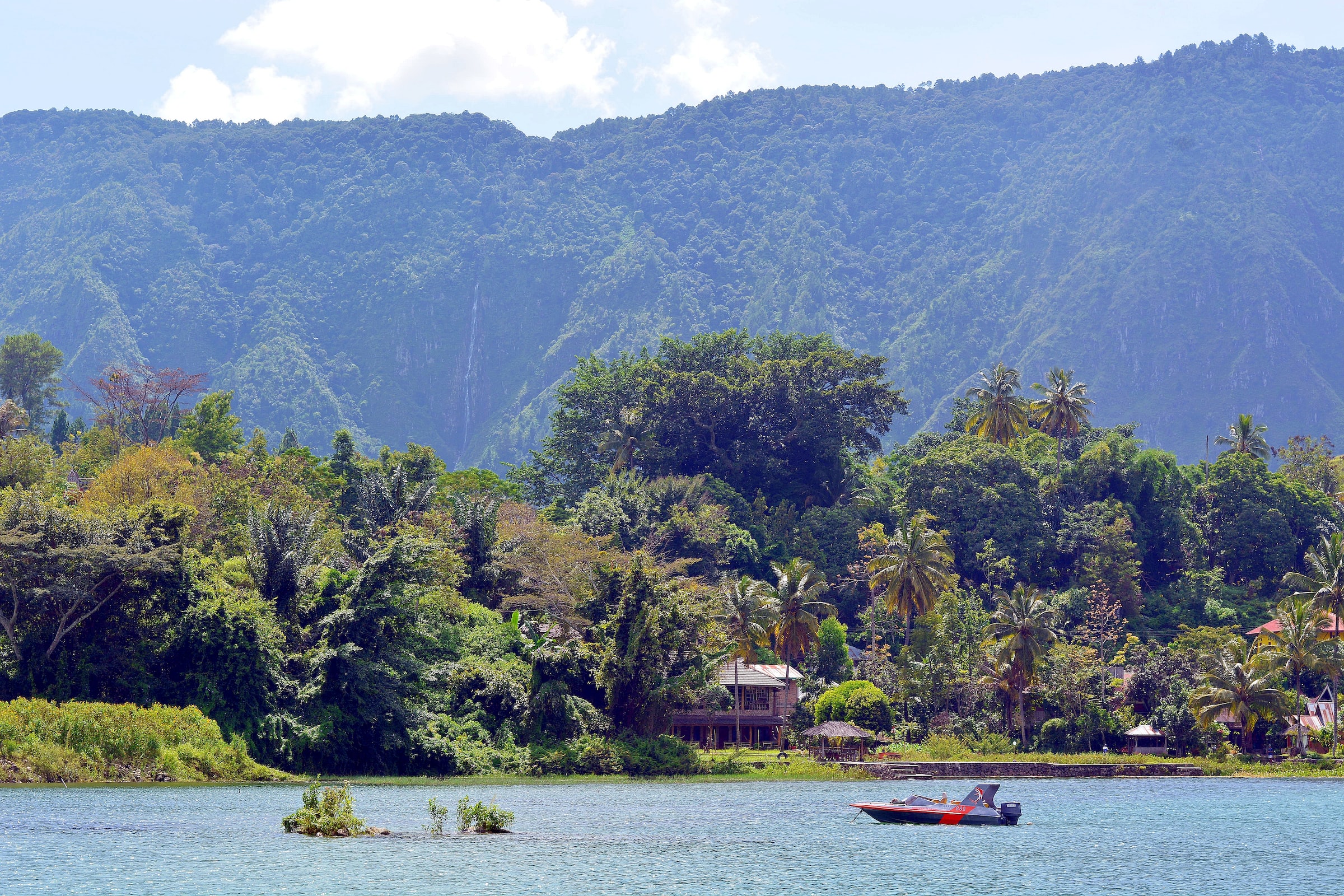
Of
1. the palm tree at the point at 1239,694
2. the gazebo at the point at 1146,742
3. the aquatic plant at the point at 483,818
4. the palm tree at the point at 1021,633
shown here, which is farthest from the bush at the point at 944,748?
the aquatic plant at the point at 483,818

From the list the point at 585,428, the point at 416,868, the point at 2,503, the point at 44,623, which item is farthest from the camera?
the point at 585,428

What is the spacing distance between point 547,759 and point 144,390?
63946 mm

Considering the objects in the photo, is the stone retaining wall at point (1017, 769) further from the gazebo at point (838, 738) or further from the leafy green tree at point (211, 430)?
the leafy green tree at point (211, 430)

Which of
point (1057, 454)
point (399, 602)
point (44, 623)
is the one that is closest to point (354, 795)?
point (399, 602)

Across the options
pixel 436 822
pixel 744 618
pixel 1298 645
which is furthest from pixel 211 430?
pixel 1298 645

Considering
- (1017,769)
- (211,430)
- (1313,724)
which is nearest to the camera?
(1017,769)

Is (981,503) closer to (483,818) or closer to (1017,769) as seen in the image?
(1017,769)

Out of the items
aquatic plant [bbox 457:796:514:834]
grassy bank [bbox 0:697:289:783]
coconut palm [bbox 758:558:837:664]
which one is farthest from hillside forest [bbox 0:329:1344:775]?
aquatic plant [bbox 457:796:514:834]

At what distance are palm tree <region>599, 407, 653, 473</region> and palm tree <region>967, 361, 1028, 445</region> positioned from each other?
90.5 feet

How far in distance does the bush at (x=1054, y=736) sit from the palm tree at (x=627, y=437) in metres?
46.0

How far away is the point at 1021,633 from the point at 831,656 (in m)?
15.9

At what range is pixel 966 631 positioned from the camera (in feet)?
281

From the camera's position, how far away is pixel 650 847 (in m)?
44.3

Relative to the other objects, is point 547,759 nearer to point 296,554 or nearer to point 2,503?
point 296,554
